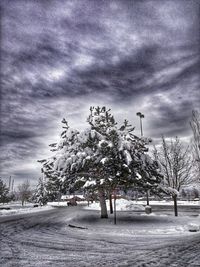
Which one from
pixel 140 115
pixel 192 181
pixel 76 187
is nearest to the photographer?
pixel 76 187

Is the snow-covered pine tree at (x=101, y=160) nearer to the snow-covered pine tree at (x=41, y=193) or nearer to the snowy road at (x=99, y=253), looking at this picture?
the snowy road at (x=99, y=253)

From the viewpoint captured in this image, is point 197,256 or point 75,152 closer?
point 197,256

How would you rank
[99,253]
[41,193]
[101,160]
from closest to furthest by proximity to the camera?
1. [99,253]
2. [101,160]
3. [41,193]

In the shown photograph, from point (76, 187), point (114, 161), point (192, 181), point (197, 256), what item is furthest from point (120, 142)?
point (192, 181)

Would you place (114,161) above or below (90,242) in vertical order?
above

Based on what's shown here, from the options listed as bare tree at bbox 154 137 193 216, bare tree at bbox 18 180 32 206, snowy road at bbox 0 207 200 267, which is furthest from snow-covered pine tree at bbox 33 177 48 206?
snowy road at bbox 0 207 200 267

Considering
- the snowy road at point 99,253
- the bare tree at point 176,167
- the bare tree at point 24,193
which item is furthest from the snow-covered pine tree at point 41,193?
the snowy road at point 99,253

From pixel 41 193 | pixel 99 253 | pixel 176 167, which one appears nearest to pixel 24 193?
pixel 41 193

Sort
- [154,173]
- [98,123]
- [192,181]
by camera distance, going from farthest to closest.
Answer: [192,181] → [98,123] → [154,173]

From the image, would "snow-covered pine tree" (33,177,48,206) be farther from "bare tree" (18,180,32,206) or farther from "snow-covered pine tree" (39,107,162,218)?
"snow-covered pine tree" (39,107,162,218)

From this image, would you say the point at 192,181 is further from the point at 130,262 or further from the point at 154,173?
the point at 130,262

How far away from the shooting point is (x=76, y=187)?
1773cm

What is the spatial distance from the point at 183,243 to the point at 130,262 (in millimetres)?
3512

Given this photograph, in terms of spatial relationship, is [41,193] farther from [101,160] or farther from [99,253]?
[99,253]
